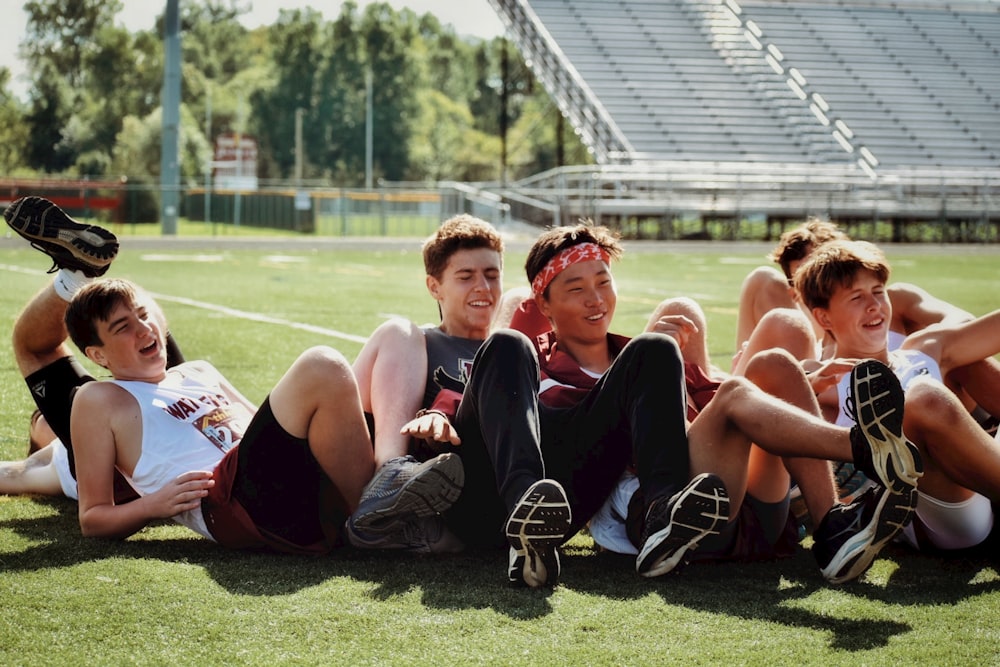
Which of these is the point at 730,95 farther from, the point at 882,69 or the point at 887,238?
the point at 887,238

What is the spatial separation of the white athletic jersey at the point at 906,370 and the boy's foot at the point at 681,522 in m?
0.92

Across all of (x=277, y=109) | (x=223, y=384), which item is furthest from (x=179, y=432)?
(x=277, y=109)

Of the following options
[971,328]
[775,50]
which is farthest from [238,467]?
[775,50]

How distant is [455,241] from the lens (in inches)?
171

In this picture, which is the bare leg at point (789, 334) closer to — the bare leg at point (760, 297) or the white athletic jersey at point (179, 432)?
the bare leg at point (760, 297)

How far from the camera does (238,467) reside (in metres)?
3.73

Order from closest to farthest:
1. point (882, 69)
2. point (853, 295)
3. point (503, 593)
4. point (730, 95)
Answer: point (503, 593)
point (853, 295)
point (730, 95)
point (882, 69)

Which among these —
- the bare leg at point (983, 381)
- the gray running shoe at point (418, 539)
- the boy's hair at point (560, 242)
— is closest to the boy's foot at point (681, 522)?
the gray running shoe at point (418, 539)

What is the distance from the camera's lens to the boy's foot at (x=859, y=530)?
322 centimetres

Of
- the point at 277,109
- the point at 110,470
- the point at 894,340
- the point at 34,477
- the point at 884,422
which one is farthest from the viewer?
the point at 277,109

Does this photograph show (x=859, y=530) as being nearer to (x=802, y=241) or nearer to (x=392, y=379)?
(x=392, y=379)

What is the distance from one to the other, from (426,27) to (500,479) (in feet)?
347

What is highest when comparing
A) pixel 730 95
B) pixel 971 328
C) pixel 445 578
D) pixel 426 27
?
pixel 426 27

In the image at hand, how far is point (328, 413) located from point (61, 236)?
1.35 m
